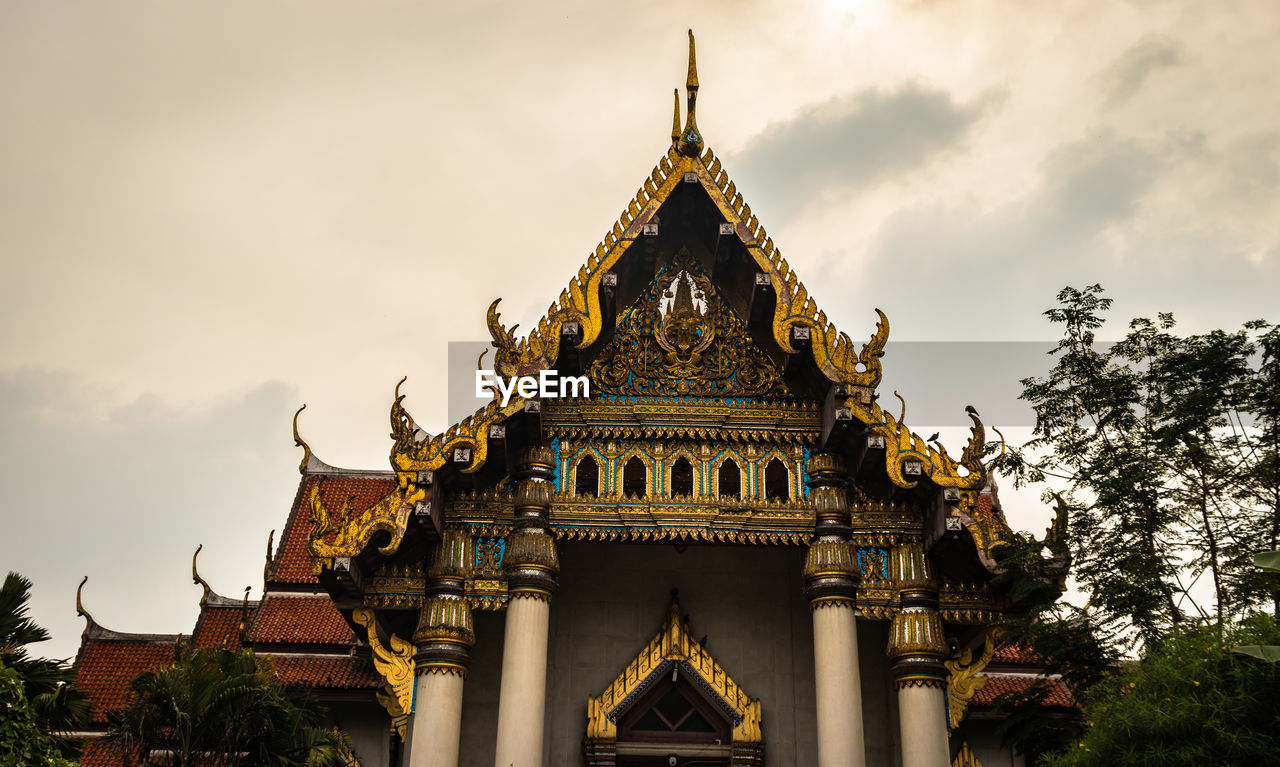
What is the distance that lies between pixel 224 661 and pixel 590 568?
15.3 ft

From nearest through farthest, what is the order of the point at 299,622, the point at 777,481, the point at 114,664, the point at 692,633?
the point at 777,481
the point at 692,633
the point at 299,622
the point at 114,664

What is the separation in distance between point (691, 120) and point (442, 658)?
6.92m

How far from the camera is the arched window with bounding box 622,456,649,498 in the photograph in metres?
14.0

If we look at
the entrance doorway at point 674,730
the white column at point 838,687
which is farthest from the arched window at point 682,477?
the entrance doorway at point 674,730

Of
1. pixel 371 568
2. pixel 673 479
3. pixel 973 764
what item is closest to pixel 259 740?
pixel 371 568

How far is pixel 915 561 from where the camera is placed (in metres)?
13.5

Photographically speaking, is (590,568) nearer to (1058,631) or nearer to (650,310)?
(650,310)

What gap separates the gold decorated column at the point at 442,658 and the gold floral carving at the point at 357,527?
0.88 meters

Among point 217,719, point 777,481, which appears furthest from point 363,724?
point 777,481

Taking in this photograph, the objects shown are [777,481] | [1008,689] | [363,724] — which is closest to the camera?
[777,481]

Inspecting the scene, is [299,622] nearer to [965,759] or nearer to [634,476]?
[634,476]

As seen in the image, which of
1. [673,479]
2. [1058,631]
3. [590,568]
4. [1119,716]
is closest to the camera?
Result: [1119,716]

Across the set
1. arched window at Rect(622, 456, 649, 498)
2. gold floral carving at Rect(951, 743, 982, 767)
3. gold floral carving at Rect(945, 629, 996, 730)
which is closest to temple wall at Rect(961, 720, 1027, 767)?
gold floral carving at Rect(951, 743, 982, 767)

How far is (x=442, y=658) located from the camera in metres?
13.1
